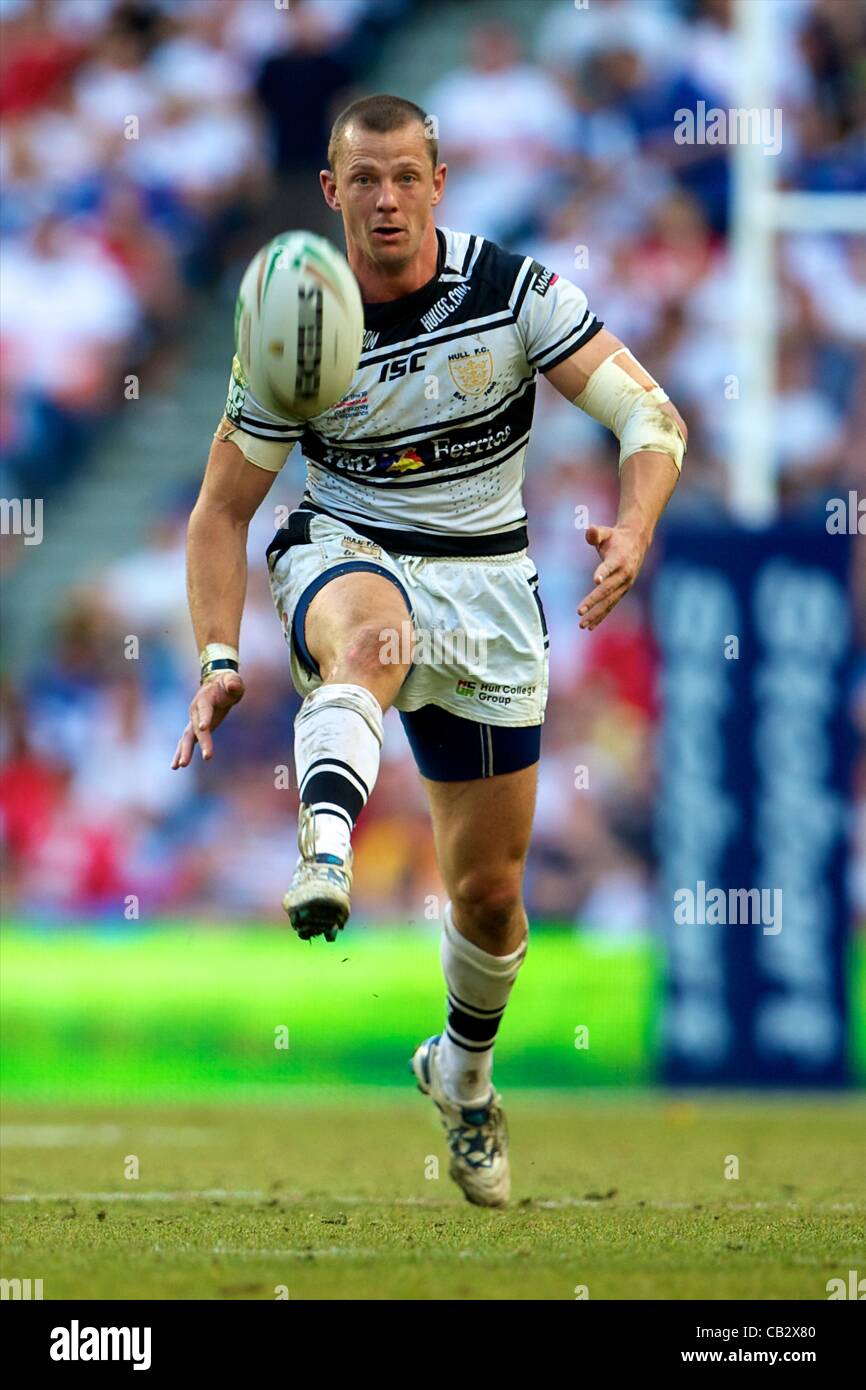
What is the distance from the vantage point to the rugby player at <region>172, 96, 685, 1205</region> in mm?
5305

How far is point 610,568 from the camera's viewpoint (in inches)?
192

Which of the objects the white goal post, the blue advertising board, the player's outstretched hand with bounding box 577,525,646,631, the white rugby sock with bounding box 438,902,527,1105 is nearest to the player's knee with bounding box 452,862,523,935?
the white rugby sock with bounding box 438,902,527,1105

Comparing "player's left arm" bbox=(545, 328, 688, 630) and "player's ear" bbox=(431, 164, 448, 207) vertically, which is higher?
"player's ear" bbox=(431, 164, 448, 207)

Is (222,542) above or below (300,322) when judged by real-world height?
below

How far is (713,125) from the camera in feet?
39.6

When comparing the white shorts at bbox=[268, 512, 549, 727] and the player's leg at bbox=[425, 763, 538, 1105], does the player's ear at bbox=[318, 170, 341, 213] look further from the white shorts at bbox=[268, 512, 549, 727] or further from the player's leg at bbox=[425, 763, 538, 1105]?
the player's leg at bbox=[425, 763, 538, 1105]

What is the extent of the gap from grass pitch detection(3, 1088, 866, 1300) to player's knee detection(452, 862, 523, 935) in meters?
0.80

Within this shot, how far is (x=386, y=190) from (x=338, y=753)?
4.86ft

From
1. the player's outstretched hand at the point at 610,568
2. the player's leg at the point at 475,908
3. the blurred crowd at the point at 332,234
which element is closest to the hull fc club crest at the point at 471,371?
the player's outstretched hand at the point at 610,568

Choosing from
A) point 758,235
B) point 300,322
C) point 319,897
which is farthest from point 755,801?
point 319,897

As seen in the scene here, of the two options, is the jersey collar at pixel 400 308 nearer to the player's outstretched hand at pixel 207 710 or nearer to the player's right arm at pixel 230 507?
the player's right arm at pixel 230 507

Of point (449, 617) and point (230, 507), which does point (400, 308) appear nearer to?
point (230, 507)

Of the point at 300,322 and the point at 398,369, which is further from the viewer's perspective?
the point at 398,369

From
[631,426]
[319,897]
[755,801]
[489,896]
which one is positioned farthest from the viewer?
[755,801]
